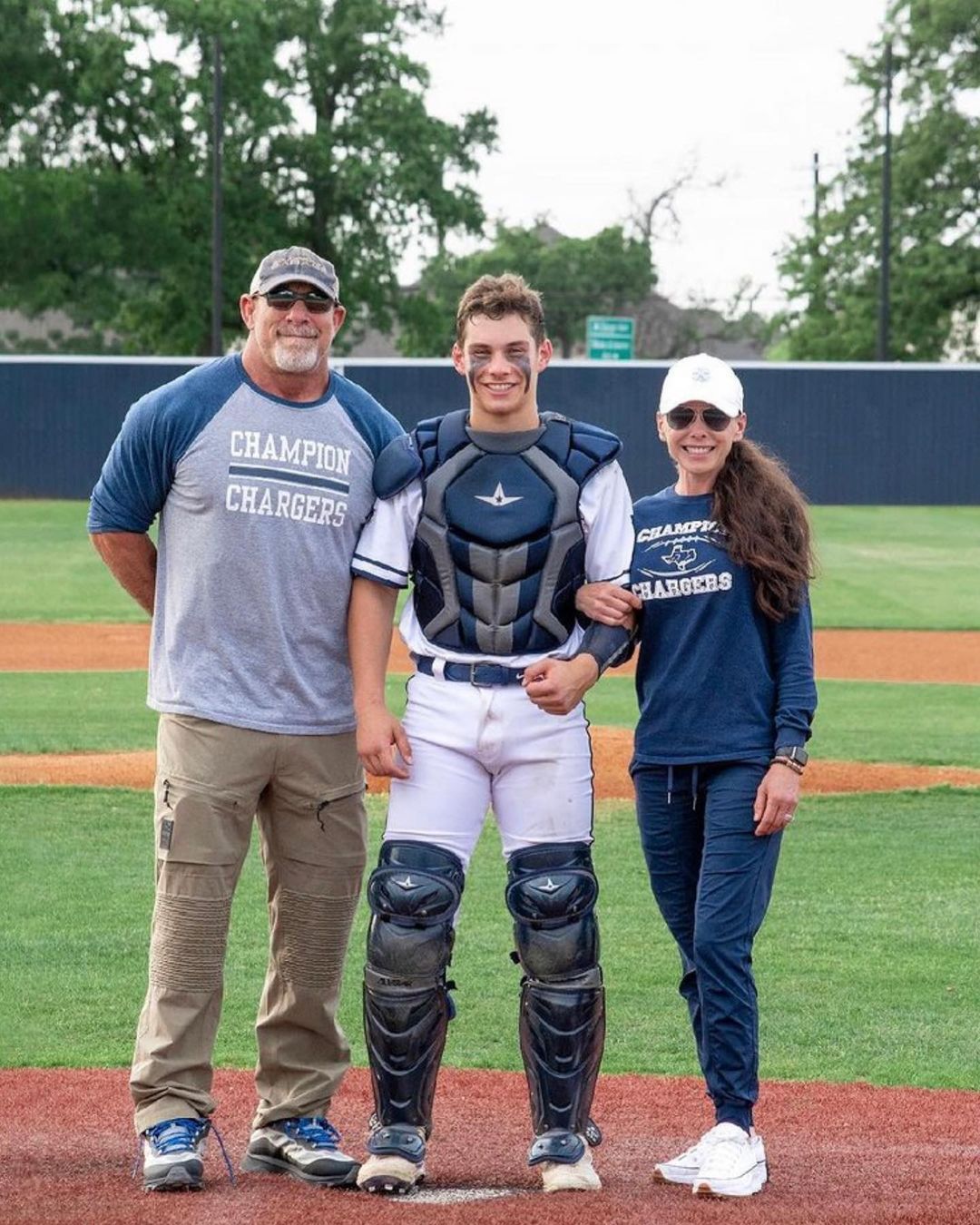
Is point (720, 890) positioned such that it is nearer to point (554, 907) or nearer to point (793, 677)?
point (554, 907)

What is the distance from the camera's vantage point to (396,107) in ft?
150

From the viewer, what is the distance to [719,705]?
4406 mm

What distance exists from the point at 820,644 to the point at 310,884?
13978mm

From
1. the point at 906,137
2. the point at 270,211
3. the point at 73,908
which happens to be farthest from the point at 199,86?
the point at 73,908

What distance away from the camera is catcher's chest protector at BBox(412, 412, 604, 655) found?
4281 millimetres

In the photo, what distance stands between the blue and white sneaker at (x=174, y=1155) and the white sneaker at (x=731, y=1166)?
107cm

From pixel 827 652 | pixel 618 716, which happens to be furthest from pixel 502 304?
pixel 827 652

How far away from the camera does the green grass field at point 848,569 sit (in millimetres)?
20562

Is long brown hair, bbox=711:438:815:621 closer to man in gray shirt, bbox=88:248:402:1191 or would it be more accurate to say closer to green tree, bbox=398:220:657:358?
man in gray shirt, bbox=88:248:402:1191

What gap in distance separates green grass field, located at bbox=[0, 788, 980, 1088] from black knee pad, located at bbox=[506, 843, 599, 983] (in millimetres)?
1611

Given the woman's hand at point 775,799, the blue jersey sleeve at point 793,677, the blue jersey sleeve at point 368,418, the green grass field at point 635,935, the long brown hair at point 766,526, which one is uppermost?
the blue jersey sleeve at point 368,418

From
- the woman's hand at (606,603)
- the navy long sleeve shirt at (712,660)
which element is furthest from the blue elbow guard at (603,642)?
the navy long sleeve shirt at (712,660)

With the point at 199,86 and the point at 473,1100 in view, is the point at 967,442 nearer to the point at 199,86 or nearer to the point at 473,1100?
the point at 199,86

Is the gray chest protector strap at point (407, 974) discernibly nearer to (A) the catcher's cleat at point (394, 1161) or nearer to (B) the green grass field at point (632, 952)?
(A) the catcher's cleat at point (394, 1161)
